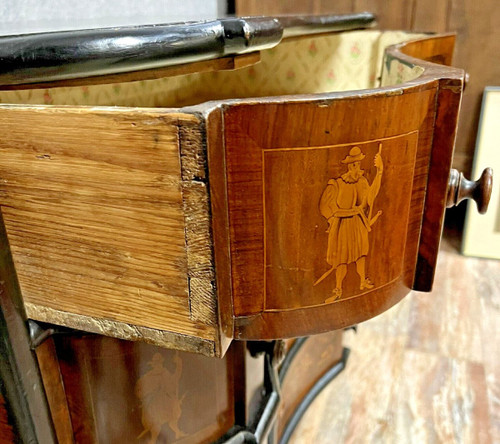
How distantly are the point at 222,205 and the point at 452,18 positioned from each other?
214 centimetres

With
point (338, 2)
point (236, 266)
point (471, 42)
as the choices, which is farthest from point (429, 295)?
point (236, 266)

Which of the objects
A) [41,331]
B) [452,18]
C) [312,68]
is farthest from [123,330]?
[452,18]

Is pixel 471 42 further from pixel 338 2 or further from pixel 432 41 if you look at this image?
pixel 432 41

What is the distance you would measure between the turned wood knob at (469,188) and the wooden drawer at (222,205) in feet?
0.08

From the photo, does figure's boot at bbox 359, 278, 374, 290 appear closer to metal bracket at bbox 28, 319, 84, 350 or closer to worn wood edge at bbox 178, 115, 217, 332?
worn wood edge at bbox 178, 115, 217, 332

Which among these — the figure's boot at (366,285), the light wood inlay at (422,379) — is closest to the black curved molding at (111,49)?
the figure's boot at (366,285)

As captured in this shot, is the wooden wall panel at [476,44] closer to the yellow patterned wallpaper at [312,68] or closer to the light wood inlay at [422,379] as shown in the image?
→ the yellow patterned wallpaper at [312,68]

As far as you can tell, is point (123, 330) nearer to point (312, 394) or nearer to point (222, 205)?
point (222, 205)

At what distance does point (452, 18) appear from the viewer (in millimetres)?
2275

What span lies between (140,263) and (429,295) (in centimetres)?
188

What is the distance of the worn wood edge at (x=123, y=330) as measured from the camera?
629 mm

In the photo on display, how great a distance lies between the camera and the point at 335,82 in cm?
194

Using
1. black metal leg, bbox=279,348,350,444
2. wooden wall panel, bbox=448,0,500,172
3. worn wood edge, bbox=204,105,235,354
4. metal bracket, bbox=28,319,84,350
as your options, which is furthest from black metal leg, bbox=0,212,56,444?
wooden wall panel, bbox=448,0,500,172

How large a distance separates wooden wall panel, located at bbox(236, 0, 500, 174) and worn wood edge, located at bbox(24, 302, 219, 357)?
6.61ft
